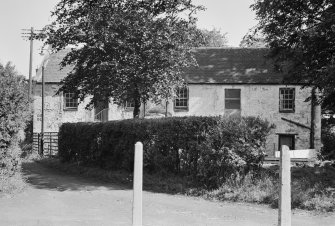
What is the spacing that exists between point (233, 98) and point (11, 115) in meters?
21.0

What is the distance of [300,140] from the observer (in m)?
29.4

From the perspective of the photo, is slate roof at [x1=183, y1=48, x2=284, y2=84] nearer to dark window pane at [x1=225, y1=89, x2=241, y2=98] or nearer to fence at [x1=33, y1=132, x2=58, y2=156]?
dark window pane at [x1=225, y1=89, x2=241, y2=98]

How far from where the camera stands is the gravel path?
28.6 feet

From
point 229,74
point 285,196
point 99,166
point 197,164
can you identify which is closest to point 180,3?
point 99,166

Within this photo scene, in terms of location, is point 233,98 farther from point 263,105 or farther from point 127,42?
point 127,42

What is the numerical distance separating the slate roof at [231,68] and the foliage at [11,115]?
19.2 m

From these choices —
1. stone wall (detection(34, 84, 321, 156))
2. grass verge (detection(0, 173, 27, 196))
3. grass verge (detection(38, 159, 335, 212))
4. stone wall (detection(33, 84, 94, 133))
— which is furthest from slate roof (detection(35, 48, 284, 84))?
grass verge (detection(0, 173, 27, 196))

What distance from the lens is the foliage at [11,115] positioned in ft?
39.0

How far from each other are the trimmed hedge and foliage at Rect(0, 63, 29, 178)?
4.31 m

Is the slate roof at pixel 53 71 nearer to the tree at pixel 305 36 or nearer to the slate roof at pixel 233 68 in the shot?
the slate roof at pixel 233 68

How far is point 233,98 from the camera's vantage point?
102ft

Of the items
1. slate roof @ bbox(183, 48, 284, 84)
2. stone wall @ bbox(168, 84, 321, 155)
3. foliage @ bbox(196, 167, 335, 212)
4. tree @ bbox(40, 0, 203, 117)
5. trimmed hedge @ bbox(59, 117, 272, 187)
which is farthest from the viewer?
slate roof @ bbox(183, 48, 284, 84)

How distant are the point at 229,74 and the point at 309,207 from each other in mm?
21740

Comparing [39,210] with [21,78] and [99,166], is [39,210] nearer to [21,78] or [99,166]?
[21,78]
